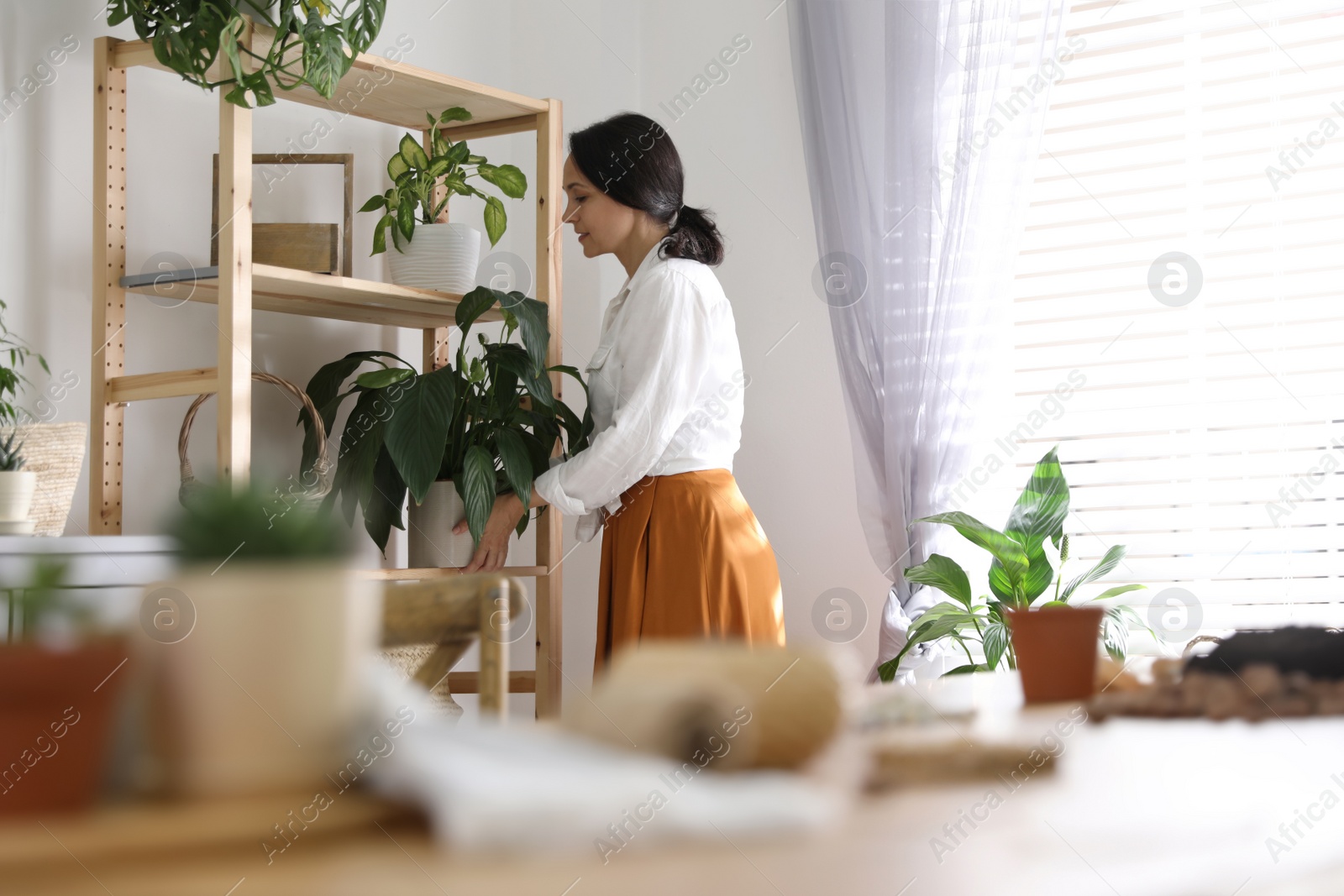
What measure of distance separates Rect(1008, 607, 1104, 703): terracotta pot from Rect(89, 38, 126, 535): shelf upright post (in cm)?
176

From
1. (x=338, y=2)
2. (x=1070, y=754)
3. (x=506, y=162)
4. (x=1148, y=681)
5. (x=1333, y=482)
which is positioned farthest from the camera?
(x=506, y=162)

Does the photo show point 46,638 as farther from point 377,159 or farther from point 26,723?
point 377,159

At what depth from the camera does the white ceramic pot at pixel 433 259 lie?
2490 mm

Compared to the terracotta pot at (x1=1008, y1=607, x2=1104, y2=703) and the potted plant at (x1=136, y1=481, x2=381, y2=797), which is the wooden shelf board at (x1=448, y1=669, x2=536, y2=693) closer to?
the terracotta pot at (x1=1008, y1=607, x2=1104, y2=703)

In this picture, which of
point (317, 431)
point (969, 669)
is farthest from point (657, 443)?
point (969, 669)

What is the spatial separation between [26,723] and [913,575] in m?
2.32

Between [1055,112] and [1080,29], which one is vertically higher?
[1080,29]

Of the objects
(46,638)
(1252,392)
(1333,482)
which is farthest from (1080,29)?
(46,638)

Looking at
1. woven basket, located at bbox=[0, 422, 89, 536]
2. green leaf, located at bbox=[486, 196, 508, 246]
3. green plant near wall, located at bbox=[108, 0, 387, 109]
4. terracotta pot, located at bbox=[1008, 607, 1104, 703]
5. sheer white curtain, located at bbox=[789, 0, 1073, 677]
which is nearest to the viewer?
terracotta pot, located at bbox=[1008, 607, 1104, 703]

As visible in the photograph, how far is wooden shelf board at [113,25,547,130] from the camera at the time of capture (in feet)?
7.52

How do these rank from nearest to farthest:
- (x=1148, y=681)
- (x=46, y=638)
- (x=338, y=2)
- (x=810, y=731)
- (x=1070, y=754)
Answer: (x=46, y=638) → (x=810, y=731) → (x=1070, y=754) → (x=1148, y=681) → (x=338, y=2)

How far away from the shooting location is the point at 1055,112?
277 centimetres

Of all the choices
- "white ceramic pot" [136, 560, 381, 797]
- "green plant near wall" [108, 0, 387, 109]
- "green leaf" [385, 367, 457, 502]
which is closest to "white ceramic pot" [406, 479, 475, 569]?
"green leaf" [385, 367, 457, 502]

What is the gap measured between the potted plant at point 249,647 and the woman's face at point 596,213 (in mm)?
2086
